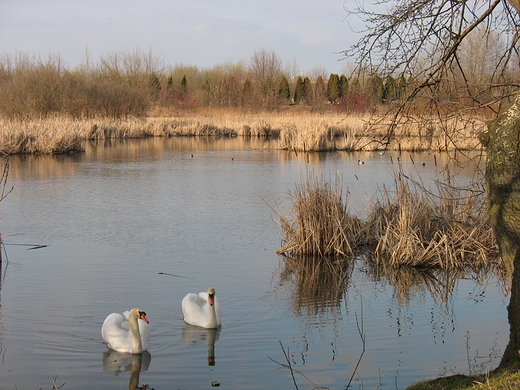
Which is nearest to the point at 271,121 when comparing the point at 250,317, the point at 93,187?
the point at 93,187

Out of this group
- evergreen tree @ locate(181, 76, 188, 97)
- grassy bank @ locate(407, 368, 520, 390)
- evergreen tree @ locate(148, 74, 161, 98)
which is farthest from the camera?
evergreen tree @ locate(181, 76, 188, 97)

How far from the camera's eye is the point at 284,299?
23.4ft

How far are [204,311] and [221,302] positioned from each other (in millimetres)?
708

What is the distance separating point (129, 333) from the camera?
5.64 m

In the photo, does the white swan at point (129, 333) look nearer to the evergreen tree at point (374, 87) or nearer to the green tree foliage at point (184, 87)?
the evergreen tree at point (374, 87)

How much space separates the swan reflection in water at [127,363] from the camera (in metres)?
5.26

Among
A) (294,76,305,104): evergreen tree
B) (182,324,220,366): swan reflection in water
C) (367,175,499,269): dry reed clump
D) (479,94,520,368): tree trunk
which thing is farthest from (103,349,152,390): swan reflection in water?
(294,76,305,104): evergreen tree

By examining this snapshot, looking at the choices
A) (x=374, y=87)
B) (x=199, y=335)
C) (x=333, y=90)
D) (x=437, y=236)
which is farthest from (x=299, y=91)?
(x=199, y=335)

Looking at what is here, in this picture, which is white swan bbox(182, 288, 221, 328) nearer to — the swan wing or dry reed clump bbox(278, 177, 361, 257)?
the swan wing

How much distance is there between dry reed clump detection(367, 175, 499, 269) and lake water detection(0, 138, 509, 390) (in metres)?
0.50

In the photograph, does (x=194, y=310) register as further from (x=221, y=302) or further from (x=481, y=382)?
(x=481, y=382)

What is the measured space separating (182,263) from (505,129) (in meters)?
5.12

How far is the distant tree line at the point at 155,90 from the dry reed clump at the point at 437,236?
89.9 inches

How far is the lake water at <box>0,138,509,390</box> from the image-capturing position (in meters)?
5.13
